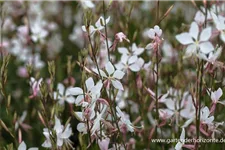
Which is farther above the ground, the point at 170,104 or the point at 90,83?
the point at 90,83

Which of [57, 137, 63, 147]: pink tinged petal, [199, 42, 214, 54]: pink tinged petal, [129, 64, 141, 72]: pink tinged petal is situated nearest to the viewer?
[199, 42, 214, 54]: pink tinged petal

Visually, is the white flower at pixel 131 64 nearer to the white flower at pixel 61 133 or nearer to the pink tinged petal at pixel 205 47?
the white flower at pixel 61 133

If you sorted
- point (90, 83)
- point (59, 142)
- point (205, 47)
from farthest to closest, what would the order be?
1. point (59, 142)
2. point (90, 83)
3. point (205, 47)

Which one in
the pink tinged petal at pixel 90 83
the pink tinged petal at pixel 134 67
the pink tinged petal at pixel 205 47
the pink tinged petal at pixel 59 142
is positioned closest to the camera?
the pink tinged petal at pixel 205 47

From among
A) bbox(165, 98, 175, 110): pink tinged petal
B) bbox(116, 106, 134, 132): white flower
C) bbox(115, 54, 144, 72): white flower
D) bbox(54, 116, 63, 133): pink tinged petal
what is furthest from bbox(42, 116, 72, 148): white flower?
bbox(165, 98, 175, 110): pink tinged petal

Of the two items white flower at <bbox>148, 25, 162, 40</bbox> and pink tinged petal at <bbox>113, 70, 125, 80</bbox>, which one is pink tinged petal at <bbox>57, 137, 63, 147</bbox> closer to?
pink tinged petal at <bbox>113, 70, 125, 80</bbox>

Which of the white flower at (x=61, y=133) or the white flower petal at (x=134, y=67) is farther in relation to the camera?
the white flower petal at (x=134, y=67)

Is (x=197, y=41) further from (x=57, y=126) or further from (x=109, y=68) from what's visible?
(x=57, y=126)

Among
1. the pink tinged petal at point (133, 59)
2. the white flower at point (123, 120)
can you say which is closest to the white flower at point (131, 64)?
the pink tinged petal at point (133, 59)

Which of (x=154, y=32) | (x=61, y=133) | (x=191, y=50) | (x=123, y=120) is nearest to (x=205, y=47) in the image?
(x=191, y=50)

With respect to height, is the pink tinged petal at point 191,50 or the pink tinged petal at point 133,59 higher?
the pink tinged petal at point 191,50

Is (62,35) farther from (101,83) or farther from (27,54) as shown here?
(101,83)
